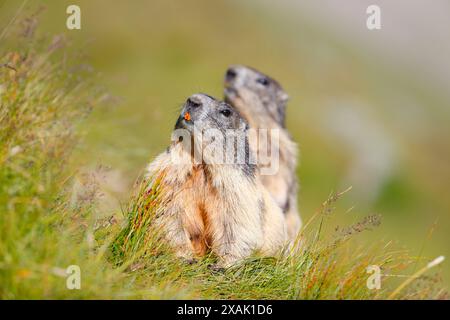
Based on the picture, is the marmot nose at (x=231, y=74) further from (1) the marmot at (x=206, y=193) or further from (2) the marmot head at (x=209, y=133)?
(1) the marmot at (x=206, y=193)

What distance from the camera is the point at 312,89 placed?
3247cm

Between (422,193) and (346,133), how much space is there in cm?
513

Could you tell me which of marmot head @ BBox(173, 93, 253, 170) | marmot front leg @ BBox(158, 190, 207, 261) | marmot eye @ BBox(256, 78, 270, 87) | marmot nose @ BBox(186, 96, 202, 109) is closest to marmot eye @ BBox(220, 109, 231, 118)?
marmot head @ BBox(173, 93, 253, 170)

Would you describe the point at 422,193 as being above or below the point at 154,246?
below

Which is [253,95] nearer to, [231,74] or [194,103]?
[231,74]

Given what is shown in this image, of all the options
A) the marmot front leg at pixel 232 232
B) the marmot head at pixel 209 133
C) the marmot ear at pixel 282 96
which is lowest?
the marmot front leg at pixel 232 232

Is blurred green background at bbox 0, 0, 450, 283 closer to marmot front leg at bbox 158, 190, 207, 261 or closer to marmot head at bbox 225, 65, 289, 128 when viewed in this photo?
marmot head at bbox 225, 65, 289, 128

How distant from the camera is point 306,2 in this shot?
45500 mm

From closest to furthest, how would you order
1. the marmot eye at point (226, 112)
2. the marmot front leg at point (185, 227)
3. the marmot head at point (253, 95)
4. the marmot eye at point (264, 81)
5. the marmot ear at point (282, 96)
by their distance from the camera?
the marmot front leg at point (185, 227) → the marmot eye at point (226, 112) → the marmot head at point (253, 95) → the marmot eye at point (264, 81) → the marmot ear at point (282, 96)

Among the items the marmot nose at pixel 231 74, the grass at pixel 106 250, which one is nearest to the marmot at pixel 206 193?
the grass at pixel 106 250

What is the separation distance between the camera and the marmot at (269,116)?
11.6 m

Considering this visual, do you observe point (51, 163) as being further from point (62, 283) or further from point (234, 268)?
point (234, 268)

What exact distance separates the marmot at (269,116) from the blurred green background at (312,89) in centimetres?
432

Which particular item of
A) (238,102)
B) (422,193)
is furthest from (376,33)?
(238,102)
